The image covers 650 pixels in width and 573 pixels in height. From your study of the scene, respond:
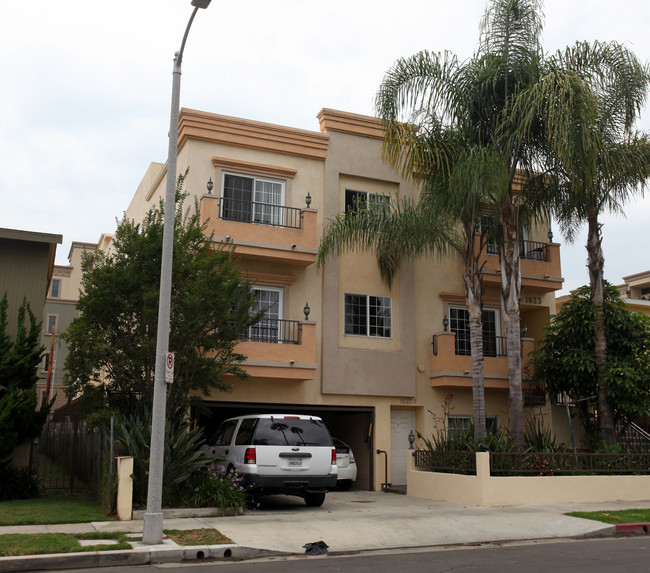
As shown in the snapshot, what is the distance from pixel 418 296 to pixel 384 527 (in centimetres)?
1024

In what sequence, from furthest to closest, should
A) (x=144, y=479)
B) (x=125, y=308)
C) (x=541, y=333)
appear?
(x=541, y=333)
(x=125, y=308)
(x=144, y=479)

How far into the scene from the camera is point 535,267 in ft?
71.7

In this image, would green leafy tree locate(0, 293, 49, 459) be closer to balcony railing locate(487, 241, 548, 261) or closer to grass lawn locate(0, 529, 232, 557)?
grass lawn locate(0, 529, 232, 557)

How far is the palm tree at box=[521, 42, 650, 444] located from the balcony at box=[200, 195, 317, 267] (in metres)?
6.45

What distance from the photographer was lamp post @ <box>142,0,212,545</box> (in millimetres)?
9844

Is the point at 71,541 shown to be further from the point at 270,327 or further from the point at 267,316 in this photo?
the point at 267,316

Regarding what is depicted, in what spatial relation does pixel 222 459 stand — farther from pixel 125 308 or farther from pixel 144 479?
pixel 125 308

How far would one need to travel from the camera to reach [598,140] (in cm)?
1608

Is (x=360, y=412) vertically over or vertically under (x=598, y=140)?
under

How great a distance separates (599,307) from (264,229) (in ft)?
30.1

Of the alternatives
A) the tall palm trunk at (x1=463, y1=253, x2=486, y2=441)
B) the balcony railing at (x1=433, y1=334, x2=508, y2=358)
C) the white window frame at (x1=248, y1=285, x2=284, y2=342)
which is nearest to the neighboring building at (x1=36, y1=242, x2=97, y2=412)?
the white window frame at (x1=248, y1=285, x2=284, y2=342)

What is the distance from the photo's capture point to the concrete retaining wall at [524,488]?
14.8 meters

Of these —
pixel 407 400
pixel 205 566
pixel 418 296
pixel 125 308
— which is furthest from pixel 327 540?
pixel 418 296

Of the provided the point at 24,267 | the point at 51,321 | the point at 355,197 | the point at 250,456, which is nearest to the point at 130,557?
the point at 250,456
